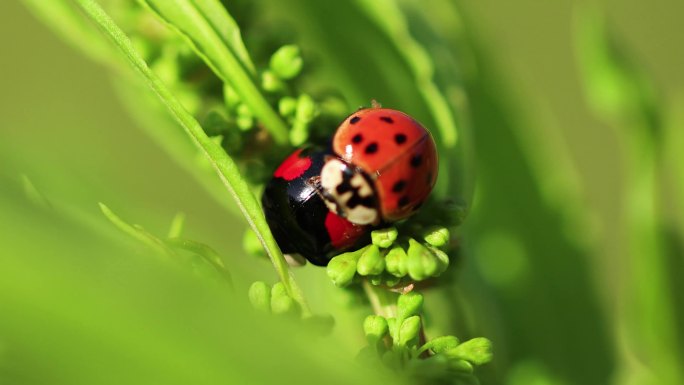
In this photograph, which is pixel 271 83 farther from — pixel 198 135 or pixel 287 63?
pixel 198 135

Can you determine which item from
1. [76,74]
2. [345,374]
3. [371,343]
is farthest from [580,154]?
[345,374]

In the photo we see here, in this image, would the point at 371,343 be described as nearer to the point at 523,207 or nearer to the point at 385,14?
the point at 385,14

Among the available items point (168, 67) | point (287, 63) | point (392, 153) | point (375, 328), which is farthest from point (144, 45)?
point (375, 328)

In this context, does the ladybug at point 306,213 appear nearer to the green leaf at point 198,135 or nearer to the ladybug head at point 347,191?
the ladybug head at point 347,191

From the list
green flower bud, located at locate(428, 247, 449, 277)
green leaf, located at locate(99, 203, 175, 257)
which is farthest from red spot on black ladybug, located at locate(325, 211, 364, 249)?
green leaf, located at locate(99, 203, 175, 257)

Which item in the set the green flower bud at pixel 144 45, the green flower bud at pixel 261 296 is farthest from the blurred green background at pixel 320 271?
the green flower bud at pixel 144 45
